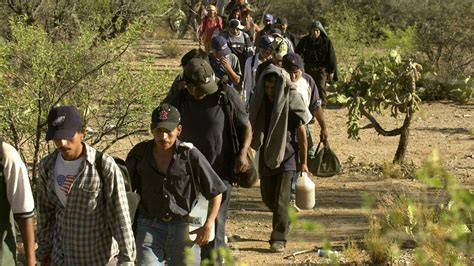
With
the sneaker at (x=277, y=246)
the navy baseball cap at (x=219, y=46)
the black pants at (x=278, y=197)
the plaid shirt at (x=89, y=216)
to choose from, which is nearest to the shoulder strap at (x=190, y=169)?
the plaid shirt at (x=89, y=216)

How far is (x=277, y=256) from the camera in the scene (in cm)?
871

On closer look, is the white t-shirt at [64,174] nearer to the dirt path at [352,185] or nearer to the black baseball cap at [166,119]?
the black baseball cap at [166,119]

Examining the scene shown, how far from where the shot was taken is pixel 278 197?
333 inches

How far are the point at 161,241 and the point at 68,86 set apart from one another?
353 centimetres

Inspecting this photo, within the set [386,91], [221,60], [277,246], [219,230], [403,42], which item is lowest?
[277,246]

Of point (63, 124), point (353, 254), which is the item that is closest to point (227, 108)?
point (353, 254)

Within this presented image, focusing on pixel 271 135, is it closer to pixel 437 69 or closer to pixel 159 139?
pixel 159 139

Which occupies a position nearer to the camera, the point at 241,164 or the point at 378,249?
the point at 241,164

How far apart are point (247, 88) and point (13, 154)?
20.3 ft

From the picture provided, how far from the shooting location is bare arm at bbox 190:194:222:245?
611cm

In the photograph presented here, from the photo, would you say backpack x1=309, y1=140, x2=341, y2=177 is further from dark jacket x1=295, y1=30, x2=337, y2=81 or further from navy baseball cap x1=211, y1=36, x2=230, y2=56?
dark jacket x1=295, y1=30, x2=337, y2=81

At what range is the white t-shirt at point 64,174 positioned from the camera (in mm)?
5312

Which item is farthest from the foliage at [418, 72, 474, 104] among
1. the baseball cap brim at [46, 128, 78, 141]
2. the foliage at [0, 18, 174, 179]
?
the baseball cap brim at [46, 128, 78, 141]

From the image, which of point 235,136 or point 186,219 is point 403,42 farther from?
point 186,219
